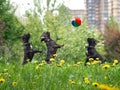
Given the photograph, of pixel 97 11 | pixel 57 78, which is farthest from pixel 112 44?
pixel 97 11

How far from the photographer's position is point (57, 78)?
20.3ft

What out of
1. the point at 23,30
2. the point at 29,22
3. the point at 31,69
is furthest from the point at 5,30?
the point at 31,69

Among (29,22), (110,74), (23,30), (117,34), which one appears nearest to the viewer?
(110,74)

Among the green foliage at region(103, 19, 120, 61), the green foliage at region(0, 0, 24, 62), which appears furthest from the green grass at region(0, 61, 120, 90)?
the green foliage at region(0, 0, 24, 62)

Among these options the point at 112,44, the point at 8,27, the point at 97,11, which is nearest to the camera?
the point at 112,44

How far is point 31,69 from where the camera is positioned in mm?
7066

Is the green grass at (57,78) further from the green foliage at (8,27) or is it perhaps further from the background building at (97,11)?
the background building at (97,11)

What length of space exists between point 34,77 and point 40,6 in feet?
103

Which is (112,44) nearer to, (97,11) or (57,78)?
(57,78)

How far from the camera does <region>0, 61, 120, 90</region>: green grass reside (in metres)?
5.34

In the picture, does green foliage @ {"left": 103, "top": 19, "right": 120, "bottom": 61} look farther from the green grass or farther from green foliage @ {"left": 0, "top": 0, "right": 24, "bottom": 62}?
the green grass

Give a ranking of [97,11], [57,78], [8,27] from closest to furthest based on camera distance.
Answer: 1. [57,78]
2. [8,27]
3. [97,11]

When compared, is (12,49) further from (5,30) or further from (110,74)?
(110,74)

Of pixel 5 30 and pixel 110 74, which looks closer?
pixel 110 74
